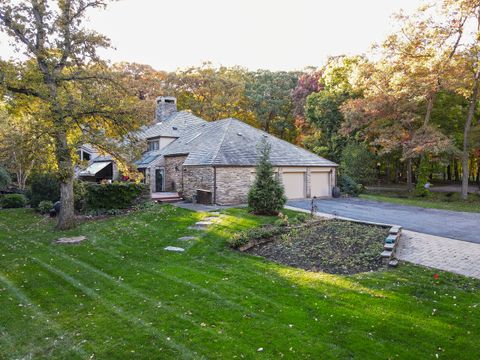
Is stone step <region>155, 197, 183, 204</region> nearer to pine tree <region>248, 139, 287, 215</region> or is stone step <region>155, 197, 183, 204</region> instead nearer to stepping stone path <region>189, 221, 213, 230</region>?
stepping stone path <region>189, 221, 213, 230</region>

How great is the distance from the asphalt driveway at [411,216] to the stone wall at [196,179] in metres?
5.32

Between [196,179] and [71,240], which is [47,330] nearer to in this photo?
[71,240]

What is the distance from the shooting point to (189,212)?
1814cm

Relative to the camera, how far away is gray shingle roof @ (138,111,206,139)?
29297 millimetres

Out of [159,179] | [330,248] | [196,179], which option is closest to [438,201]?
[196,179]

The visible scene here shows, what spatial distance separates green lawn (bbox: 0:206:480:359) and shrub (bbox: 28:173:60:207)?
11.2 m

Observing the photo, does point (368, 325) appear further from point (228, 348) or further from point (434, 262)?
point (434, 262)

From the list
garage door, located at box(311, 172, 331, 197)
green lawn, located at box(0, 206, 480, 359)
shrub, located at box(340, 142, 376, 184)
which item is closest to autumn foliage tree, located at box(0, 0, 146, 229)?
green lawn, located at box(0, 206, 480, 359)

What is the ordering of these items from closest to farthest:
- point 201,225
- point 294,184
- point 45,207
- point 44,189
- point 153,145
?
point 201,225 → point 45,207 → point 44,189 → point 294,184 → point 153,145

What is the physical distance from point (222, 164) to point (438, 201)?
16.3 m

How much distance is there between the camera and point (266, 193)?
1608 centimetres

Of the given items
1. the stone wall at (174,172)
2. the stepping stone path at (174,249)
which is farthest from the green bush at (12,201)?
the stepping stone path at (174,249)

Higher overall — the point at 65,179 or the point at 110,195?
the point at 65,179

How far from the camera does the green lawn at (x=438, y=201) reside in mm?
21484
